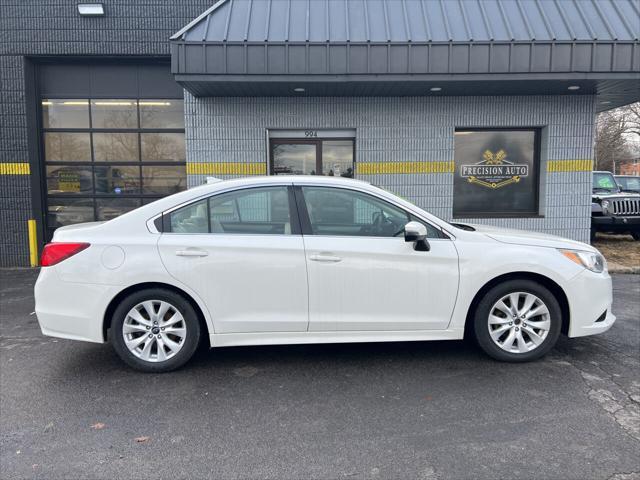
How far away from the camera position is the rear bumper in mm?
4043

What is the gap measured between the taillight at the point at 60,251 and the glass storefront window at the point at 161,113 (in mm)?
6253

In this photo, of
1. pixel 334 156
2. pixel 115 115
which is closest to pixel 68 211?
pixel 115 115

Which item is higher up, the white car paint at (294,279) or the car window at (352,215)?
the car window at (352,215)

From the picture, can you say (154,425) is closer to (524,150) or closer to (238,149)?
(238,149)

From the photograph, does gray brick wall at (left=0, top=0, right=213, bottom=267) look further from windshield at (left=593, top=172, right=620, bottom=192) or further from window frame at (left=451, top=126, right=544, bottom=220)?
windshield at (left=593, top=172, right=620, bottom=192)

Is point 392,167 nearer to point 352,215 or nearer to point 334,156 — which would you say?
point 334,156

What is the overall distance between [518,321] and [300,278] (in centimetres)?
191

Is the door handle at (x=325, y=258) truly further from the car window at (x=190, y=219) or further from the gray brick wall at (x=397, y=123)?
the gray brick wall at (x=397, y=123)

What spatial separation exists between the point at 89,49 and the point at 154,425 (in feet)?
27.2

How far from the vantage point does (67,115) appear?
985 centimetres

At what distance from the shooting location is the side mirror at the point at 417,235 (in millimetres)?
4023

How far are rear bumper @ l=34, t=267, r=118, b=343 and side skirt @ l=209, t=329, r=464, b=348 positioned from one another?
0.92 meters

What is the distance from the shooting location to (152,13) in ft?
30.4

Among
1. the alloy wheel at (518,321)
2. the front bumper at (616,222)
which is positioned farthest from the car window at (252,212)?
the front bumper at (616,222)
